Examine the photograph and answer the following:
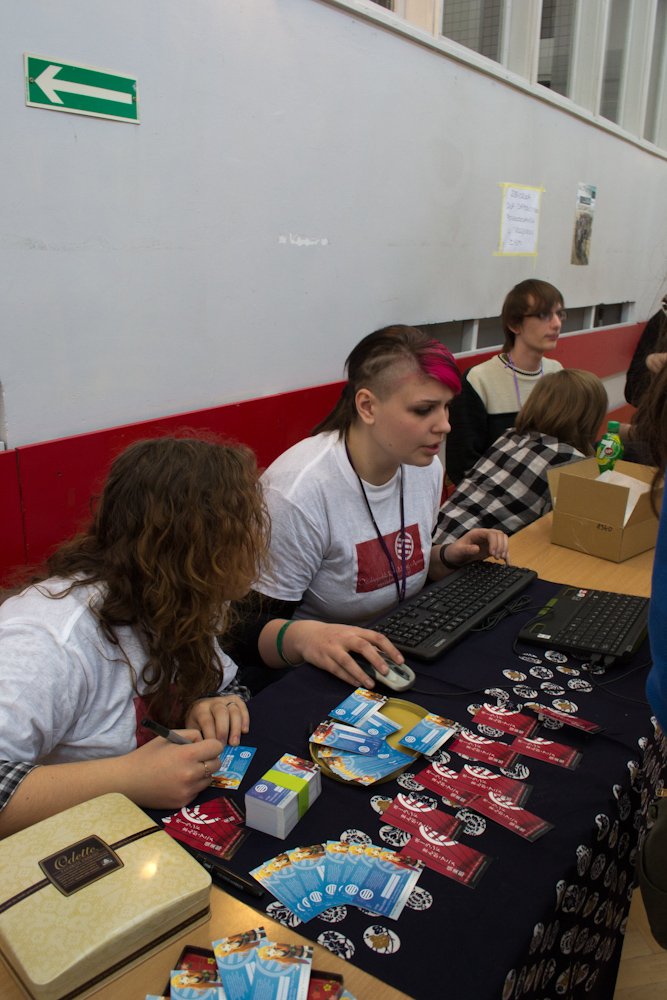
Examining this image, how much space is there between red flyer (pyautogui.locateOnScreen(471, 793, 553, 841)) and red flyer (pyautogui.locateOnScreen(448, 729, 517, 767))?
83mm

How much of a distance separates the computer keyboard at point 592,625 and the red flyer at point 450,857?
0.59 meters

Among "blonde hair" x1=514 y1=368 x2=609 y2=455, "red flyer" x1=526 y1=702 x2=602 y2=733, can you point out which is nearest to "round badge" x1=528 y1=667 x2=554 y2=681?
"red flyer" x1=526 y1=702 x2=602 y2=733

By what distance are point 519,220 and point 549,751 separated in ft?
13.3

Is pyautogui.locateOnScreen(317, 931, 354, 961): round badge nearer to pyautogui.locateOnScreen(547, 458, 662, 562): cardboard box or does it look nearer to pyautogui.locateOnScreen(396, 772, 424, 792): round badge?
pyautogui.locateOnScreen(396, 772, 424, 792): round badge

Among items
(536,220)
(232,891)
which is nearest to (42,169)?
(232,891)

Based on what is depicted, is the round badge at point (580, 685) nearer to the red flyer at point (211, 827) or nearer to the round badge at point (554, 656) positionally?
the round badge at point (554, 656)

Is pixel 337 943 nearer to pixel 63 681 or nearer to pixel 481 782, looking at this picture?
pixel 481 782

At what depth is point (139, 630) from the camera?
1194mm

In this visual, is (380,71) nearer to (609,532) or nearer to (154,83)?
(154,83)

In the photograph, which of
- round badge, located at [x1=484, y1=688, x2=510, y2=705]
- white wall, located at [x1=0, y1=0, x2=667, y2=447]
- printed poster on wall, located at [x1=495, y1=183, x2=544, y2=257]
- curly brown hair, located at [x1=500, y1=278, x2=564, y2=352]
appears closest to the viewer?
round badge, located at [x1=484, y1=688, x2=510, y2=705]

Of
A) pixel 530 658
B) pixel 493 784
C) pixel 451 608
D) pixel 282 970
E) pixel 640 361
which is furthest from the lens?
pixel 640 361

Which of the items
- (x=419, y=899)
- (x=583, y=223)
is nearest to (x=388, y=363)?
(x=419, y=899)

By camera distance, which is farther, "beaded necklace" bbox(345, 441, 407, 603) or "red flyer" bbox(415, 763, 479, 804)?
"beaded necklace" bbox(345, 441, 407, 603)

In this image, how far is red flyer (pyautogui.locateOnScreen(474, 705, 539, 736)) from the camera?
1201 millimetres
